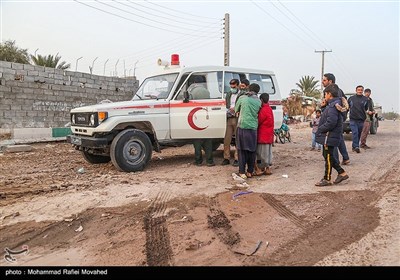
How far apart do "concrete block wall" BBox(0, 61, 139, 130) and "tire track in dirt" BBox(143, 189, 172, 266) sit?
8.84 meters

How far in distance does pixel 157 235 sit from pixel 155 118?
11.9 ft

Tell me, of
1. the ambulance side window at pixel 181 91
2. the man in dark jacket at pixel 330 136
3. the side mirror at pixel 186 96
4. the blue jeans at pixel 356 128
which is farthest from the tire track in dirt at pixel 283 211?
the blue jeans at pixel 356 128

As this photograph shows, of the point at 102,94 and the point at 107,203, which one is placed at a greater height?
the point at 102,94

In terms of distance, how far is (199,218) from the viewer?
385 cm

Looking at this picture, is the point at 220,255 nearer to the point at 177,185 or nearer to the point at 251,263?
the point at 251,263

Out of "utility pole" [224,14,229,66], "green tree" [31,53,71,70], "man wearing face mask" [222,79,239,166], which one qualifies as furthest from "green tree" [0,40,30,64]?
"man wearing face mask" [222,79,239,166]

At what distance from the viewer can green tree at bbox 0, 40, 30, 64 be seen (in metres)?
21.7

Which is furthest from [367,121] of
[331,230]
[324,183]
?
[331,230]

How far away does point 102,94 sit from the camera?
1386 cm

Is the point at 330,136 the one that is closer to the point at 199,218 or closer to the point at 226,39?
the point at 199,218

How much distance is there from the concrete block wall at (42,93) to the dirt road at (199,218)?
549cm

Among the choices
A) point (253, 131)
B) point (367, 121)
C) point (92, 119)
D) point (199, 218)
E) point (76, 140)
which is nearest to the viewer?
point (199, 218)

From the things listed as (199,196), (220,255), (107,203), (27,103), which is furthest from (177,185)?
(27,103)
